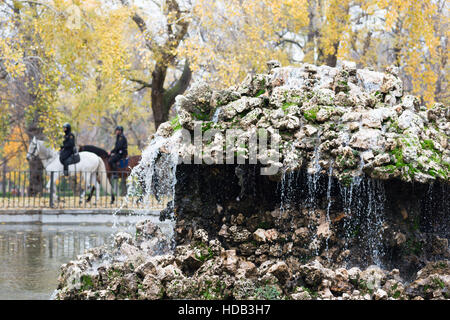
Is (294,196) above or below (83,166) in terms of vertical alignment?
below

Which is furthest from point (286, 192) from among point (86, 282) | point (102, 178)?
point (102, 178)

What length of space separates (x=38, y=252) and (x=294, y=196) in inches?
225

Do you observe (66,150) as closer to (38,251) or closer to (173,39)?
(173,39)

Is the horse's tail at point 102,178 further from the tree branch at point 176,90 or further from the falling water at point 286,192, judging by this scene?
the falling water at point 286,192

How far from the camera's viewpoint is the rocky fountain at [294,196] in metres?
6.10

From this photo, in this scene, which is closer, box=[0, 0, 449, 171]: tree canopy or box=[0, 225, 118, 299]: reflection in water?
box=[0, 225, 118, 299]: reflection in water

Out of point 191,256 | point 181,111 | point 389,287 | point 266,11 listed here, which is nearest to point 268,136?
point 181,111

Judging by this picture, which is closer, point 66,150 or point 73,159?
point 66,150

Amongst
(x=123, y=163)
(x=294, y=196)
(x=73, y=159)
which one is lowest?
(x=294, y=196)

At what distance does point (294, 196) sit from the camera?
709 cm

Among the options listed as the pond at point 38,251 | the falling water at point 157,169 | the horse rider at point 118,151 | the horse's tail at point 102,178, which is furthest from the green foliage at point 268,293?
the horse rider at point 118,151

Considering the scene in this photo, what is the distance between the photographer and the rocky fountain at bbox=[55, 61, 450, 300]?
20.0 feet

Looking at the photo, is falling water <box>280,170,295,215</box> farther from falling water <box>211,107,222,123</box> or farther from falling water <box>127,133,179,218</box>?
falling water <box>127,133,179,218</box>

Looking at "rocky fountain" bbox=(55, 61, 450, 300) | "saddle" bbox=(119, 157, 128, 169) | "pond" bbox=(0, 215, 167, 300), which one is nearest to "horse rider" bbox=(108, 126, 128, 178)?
"saddle" bbox=(119, 157, 128, 169)
